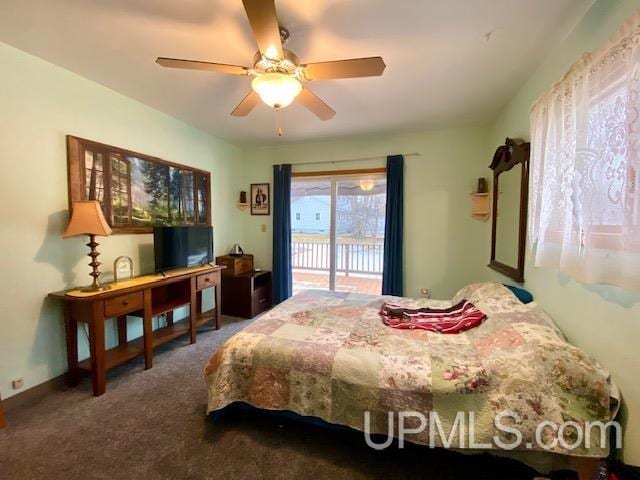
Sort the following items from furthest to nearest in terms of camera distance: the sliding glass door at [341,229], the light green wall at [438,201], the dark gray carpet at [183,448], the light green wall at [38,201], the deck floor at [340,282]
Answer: the deck floor at [340,282] → the sliding glass door at [341,229] → the light green wall at [438,201] → the light green wall at [38,201] → the dark gray carpet at [183,448]

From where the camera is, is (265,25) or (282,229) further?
(282,229)

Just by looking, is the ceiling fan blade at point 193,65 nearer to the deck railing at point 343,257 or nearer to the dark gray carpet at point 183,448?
the dark gray carpet at point 183,448

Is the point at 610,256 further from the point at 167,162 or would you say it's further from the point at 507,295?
the point at 167,162

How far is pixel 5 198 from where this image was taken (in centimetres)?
183

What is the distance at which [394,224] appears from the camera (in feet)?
11.7

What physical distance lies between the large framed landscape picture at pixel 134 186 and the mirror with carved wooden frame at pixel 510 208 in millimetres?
3413

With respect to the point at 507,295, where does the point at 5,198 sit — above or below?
above

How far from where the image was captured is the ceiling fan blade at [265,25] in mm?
1144

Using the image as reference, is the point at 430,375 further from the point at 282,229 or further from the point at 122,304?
the point at 282,229

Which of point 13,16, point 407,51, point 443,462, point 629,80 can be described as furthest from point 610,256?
point 13,16

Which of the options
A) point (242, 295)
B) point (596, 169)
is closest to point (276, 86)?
point (596, 169)

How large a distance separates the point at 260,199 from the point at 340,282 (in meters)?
1.80

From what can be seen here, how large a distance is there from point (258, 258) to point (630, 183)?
402cm

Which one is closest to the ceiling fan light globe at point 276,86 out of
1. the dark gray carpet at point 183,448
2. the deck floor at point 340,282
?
the dark gray carpet at point 183,448
